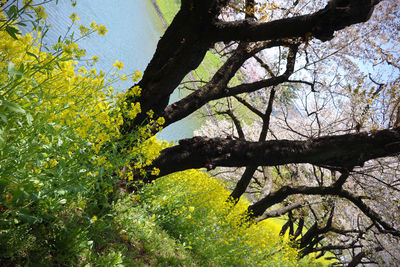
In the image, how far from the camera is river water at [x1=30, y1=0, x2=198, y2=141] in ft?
41.2

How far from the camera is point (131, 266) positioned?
2.93m

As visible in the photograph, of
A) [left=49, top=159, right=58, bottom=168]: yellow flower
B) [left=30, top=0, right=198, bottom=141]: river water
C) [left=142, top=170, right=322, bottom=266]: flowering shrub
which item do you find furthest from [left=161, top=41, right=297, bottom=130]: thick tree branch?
[left=30, top=0, right=198, bottom=141]: river water

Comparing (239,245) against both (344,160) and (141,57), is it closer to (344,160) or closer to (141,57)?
(344,160)

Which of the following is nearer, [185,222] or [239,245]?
[185,222]

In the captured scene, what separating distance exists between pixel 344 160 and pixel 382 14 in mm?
5234

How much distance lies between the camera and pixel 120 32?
17453 mm

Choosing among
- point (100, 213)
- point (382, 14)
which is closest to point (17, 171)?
point (100, 213)

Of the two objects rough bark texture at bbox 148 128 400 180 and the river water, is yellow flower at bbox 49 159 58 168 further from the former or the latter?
the river water

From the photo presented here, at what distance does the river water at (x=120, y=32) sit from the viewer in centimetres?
1255

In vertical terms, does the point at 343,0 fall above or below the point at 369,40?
below

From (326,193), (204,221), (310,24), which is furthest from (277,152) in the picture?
(326,193)

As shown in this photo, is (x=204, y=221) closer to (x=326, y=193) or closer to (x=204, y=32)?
(x=326, y=193)

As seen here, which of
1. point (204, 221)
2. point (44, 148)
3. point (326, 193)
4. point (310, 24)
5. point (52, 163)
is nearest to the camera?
point (44, 148)

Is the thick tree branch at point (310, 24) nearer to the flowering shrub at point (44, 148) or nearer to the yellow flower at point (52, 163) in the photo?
the flowering shrub at point (44, 148)
